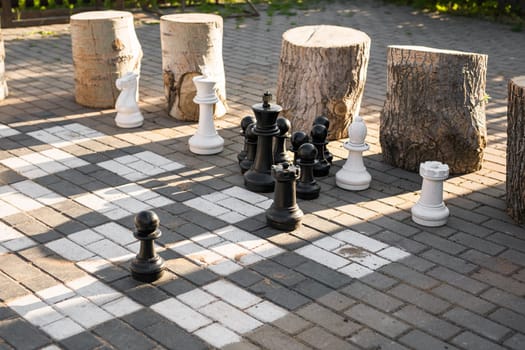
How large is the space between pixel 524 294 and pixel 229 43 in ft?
23.4

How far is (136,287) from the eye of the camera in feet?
14.7

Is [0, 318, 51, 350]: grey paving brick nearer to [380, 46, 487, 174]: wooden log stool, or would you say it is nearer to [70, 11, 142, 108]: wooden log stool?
[380, 46, 487, 174]: wooden log stool

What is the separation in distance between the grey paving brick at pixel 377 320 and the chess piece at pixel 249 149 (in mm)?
2042

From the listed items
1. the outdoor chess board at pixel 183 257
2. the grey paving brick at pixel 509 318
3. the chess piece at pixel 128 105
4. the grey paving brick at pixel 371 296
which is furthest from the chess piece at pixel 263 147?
the grey paving brick at pixel 509 318

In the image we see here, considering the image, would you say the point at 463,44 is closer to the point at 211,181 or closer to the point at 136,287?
the point at 211,181

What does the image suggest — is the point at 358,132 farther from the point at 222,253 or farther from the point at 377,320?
the point at 377,320

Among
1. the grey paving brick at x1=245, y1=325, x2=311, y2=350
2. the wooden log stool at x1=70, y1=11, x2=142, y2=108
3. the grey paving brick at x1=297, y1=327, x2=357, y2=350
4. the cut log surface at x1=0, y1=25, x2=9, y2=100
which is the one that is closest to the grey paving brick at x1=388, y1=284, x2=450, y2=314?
the grey paving brick at x1=297, y1=327, x2=357, y2=350

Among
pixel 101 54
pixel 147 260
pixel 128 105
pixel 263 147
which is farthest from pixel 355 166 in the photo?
pixel 101 54

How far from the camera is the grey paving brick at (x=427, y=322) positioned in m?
4.07

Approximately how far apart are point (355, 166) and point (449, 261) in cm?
132

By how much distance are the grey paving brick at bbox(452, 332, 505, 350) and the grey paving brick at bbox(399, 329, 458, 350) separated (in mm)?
66

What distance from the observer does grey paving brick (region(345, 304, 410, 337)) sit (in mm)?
4078

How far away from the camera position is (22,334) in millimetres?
3980

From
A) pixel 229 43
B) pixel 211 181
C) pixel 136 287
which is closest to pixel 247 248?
pixel 136 287
